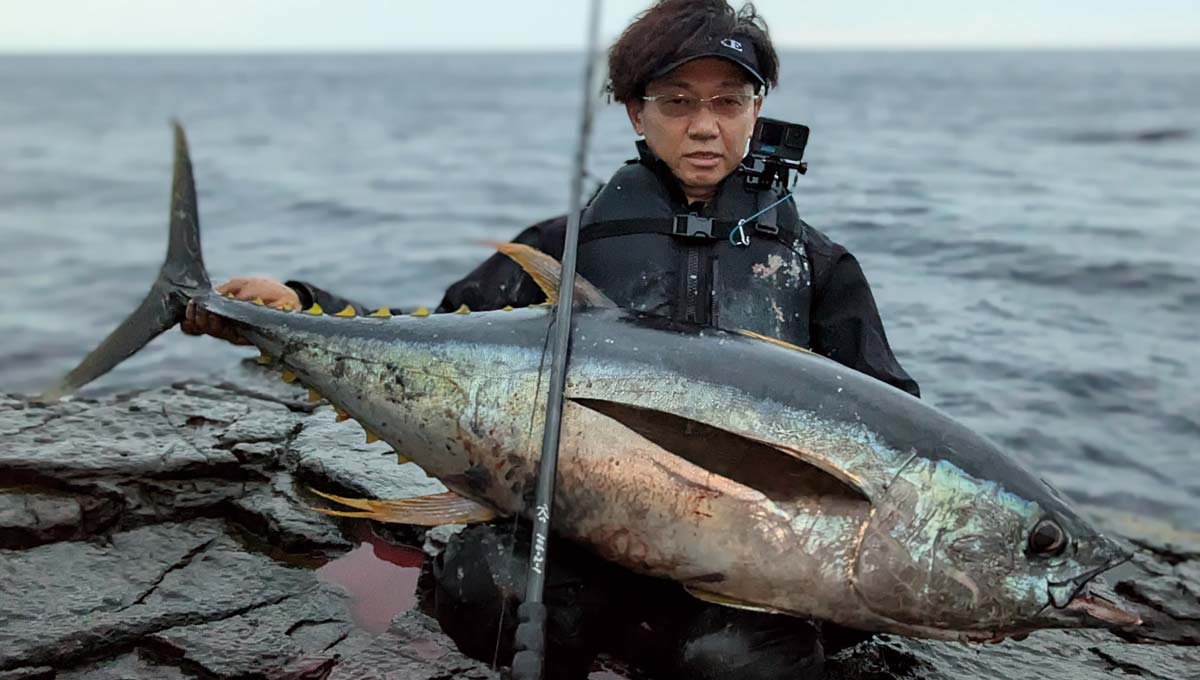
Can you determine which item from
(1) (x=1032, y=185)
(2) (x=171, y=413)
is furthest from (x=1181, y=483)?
(1) (x=1032, y=185)

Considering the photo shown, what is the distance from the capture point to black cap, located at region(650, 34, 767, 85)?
307 cm

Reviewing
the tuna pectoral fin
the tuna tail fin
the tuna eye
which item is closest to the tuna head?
the tuna eye

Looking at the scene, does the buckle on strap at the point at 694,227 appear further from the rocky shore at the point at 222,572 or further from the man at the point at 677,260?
the rocky shore at the point at 222,572

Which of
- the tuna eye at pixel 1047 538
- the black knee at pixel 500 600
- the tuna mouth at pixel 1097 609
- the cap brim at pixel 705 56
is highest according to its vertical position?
the cap brim at pixel 705 56

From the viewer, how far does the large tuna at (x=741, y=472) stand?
2.34 m

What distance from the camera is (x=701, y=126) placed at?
10.4ft

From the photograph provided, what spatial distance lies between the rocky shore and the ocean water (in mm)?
2385

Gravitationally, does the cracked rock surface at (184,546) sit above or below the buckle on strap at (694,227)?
below

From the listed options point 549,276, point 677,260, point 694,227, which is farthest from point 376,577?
point 694,227

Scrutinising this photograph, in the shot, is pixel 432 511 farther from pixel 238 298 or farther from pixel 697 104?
pixel 697 104

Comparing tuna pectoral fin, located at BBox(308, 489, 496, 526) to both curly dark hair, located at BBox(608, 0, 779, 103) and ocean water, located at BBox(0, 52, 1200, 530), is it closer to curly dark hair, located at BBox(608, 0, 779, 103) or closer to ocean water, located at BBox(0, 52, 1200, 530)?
curly dark hair, located at BBox(608, 0, 779, 103)

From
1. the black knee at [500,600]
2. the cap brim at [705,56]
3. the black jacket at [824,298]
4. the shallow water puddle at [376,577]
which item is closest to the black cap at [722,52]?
the cap brim at [705,56]

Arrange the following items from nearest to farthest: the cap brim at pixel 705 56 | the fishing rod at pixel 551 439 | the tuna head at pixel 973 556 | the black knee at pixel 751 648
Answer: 1. the fishing rod at pixel 551 439
2. the tuna head at pixel 973 556
3. the black knee at pixel 751 648
4. the cap brim at pixel 705 56

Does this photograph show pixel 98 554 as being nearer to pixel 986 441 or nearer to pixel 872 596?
pixel 872 596
